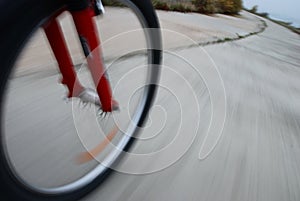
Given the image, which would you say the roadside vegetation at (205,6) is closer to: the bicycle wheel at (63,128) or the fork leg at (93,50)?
the bicycle wheel at (63,128)

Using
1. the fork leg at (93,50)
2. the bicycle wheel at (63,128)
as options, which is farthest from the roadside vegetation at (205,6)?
the fork leg at (93,50)

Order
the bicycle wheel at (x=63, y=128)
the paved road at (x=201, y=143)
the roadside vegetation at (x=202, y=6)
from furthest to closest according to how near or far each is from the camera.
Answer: the roadside vegetation at (x=202, y=6), the paved road at (x=201, y=143), the bicycle wheel at (x=63, y=128)

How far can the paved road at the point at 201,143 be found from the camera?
1.03m

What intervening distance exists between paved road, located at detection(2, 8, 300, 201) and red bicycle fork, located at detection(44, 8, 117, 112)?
30 cm

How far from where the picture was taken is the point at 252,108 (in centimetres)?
184

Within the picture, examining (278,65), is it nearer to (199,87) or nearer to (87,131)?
(199,87)

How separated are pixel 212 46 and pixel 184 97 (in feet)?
5.95

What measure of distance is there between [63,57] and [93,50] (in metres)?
0.11

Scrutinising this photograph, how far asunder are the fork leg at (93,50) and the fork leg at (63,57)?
68mm

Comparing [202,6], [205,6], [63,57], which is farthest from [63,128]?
[205,6]

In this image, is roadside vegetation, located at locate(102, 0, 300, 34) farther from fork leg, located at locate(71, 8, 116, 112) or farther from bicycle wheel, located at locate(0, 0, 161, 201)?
fork leg, located at locate(71, 8, 116, 112)

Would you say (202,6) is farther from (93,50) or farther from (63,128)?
(93,50)

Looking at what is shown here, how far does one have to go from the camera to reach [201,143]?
134cm

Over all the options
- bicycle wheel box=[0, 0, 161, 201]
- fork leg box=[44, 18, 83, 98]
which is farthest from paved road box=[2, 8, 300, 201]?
fork leg box=[44, 18, 83, 98]
